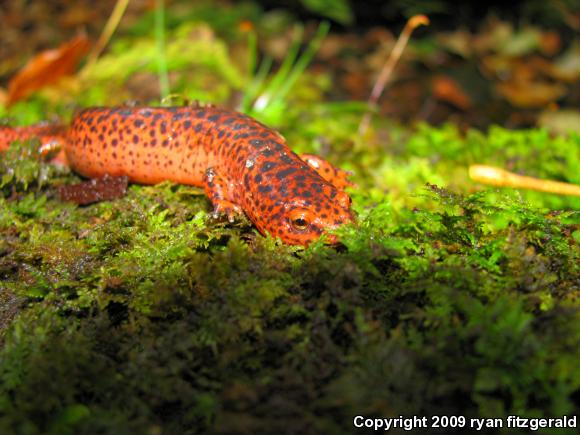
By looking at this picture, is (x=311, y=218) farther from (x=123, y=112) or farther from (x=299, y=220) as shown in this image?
(x=123, y=112)

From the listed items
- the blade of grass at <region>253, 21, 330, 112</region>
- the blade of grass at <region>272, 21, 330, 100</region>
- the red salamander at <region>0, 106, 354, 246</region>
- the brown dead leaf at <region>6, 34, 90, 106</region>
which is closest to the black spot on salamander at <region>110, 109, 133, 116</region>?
the red salamander at <region>0, 106, 354, 246</region>

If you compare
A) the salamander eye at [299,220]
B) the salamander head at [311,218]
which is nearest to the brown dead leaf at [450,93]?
the salamander head at [311,218]

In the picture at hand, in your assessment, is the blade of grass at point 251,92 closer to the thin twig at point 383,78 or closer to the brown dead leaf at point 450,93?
the thin twig at point 383,78

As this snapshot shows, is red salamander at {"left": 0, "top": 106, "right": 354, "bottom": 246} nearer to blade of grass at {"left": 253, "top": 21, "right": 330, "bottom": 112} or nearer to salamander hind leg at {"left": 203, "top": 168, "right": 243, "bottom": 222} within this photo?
salamander hind leg at {"left": 203, "top": 168, "right": 243, "bottom": 222}

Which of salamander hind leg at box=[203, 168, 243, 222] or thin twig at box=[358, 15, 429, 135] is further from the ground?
thin twig at box=[358, 15, 429, 135]

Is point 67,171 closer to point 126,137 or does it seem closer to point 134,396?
point 126,137

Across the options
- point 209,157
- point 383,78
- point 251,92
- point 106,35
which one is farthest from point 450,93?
point 106,35

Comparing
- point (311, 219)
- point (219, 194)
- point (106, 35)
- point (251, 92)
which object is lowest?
point (311, 219)
